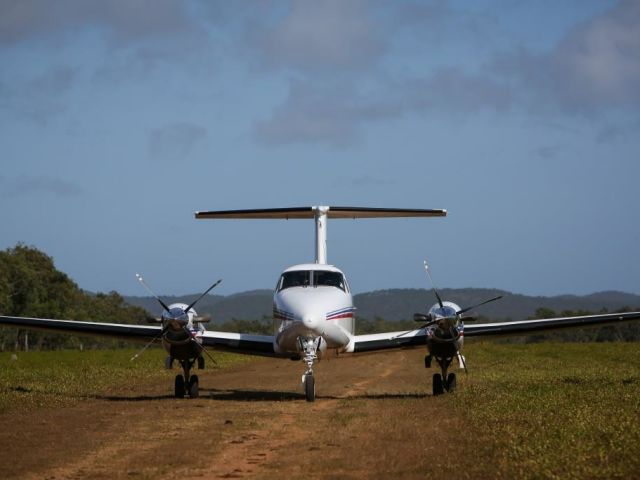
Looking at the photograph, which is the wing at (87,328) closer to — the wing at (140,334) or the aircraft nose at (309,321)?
the wing at (140,334)

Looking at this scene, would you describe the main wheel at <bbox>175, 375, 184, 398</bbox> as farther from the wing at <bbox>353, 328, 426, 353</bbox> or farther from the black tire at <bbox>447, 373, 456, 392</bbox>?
the black tire at <bbox>447, 373, 456, 392</bbox>

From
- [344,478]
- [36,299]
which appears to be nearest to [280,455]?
[344,478]

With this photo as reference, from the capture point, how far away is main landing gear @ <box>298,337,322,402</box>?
19281 mm

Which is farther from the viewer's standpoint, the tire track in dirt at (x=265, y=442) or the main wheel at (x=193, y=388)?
the main wheel at (x=193, y=388)

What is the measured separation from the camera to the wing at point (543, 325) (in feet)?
72.1

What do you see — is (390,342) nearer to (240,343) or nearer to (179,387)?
(240,343)

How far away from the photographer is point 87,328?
22.2m

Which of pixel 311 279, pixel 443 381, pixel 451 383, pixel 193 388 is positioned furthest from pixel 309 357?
pixel 451 383

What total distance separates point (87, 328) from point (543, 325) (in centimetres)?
1028

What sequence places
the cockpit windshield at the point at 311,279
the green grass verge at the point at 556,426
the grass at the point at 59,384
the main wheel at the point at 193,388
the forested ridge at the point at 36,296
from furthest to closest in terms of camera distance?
1. the forested ridge at the point at 36,296
2. the main wheel at the point at 193,388
3. the cockpit windshield at the point at 311,279
4. the grass at the point at 59,384
5. the green grass verge at the point at 556,426

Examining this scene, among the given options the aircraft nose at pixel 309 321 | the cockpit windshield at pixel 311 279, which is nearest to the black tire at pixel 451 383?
the cockpit windshield at pixel 311 279

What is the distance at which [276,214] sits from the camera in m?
24.1

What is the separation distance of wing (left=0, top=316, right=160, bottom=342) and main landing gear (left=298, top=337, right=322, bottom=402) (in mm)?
3948

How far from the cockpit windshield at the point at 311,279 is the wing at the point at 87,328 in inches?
125
